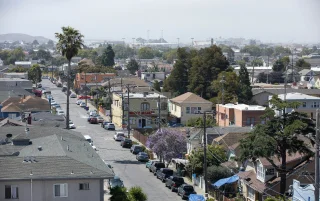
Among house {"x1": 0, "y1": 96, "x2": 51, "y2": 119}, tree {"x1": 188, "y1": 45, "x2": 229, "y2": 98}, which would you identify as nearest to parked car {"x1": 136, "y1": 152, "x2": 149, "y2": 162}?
house {"x1": 0, "y1": 96, "x2": 51, "y2": 119}

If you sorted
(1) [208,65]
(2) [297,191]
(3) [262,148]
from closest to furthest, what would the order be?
(2) [297,191] < (3) [262,148] < (1) [208,65]

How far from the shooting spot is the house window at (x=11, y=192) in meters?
24.8

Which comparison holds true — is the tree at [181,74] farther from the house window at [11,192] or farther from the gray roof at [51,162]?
the house window at [11,192]

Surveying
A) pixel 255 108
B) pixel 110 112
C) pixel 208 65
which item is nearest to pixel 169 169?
pixel 255 108

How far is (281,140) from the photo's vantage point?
3091 centimetres

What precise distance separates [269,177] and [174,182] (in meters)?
5.22

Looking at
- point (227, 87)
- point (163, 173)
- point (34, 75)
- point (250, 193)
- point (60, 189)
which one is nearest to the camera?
point (60, 189)

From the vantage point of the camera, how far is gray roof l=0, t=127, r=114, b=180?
985 inches

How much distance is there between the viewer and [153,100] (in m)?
62.2

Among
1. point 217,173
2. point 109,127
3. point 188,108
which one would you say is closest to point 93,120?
point 109,127

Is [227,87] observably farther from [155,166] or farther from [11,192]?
[11,192]

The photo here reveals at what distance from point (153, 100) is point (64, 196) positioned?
122 feet

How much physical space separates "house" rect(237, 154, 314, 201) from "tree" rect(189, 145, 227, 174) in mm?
3532

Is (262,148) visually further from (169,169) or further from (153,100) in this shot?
(153,100)
